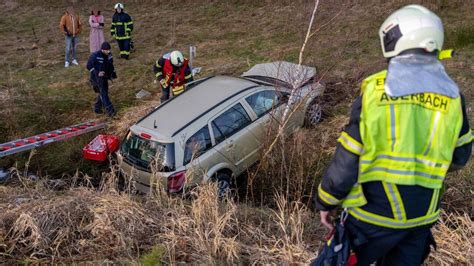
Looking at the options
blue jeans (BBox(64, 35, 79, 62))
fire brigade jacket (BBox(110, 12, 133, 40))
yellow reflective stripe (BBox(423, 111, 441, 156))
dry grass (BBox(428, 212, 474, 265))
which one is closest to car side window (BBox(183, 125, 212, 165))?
dry grass (BBox(428, 212, 474, 265))

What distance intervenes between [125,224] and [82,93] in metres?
7.47

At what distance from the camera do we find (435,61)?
2.15 m

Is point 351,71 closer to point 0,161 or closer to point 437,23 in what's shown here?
Result: point 0,161

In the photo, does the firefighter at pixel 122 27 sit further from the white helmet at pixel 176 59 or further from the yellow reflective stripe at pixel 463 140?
the yellow reflective stripe at pixel 463 140

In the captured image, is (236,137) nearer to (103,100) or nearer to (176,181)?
(176,181)

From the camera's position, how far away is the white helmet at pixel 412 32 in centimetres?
210

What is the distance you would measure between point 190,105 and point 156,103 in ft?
9.62

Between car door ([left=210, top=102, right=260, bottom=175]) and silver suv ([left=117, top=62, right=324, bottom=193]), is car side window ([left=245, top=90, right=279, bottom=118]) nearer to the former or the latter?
silver suv ([left=117, top=62, right=324, bottom=193])

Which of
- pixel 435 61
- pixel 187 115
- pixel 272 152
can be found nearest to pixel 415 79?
pixel 435 61

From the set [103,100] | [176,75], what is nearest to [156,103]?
[103,100]

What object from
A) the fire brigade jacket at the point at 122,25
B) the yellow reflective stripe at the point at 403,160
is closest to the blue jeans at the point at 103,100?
the fire brigade jacket at the point at 122,25

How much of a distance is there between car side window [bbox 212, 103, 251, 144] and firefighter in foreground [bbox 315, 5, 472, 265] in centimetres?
401

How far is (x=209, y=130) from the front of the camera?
243 inches

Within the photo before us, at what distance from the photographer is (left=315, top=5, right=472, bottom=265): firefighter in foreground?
208cm
